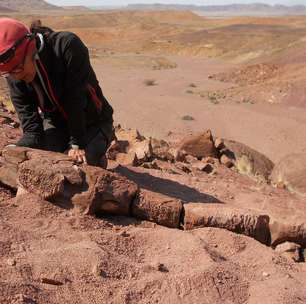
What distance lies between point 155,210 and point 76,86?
3.38 ft

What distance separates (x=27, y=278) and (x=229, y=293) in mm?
1102

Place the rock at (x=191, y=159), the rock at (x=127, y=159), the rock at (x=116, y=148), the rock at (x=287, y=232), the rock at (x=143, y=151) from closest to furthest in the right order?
the rock at (x=287, y=232), the rock at (x=127, y=159), the rock at (x=116, y=148), the rock at (x=143, y=151), the rock at (x=191, y=159)

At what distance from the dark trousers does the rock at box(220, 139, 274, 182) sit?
3.84 m

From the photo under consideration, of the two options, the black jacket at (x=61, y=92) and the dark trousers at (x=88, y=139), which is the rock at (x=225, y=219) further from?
the black jacket at (x=61, y=92)

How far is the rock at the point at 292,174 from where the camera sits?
7480 mm

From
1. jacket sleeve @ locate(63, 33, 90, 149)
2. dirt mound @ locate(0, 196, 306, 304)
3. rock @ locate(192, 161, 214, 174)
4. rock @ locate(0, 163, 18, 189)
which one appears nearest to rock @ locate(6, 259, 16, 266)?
dirt mound @ locate(0, 196, 306, 304)

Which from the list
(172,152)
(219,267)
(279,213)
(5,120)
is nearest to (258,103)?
(172,152)

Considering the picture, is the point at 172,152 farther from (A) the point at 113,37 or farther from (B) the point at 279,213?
(A) the point at 113,37

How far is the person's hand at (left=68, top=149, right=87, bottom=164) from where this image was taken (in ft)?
13.1

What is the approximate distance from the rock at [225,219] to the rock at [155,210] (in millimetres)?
100

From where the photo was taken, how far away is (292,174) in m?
7.73

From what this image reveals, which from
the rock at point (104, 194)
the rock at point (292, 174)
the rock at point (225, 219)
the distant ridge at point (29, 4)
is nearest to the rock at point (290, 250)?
the rock at point (225, 219)

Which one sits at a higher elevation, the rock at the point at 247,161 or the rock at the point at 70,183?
the rock at the point at 70,183

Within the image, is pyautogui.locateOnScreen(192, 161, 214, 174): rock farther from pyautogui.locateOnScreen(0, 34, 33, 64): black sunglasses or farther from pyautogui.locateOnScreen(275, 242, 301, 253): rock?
pyautogui.locateOnScreen(0, 34, 33, 64): black sunglasses
